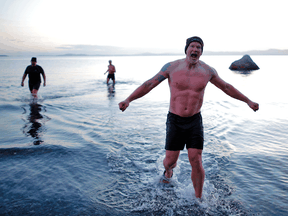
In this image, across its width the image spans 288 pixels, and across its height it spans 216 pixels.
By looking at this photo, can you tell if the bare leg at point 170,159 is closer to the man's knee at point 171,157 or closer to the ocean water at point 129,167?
the man's knee at point 171,157

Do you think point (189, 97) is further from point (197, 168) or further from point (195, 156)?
point (197, 168)

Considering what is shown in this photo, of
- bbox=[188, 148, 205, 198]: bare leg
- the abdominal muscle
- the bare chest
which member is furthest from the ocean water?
the bare chest

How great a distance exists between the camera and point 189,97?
3256 millimetres

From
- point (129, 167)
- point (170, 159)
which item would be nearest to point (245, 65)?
point (129, 167)

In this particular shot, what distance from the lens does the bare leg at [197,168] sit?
330 cm

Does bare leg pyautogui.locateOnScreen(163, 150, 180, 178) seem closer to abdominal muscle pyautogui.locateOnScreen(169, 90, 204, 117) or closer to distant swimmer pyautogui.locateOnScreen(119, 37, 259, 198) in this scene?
distant swimmer pyautogui.locateOnScreen(119, 37, 259, 198)

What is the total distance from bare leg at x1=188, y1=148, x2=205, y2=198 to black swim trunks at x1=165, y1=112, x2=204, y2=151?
0.09m

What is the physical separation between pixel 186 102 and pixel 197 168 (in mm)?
1052

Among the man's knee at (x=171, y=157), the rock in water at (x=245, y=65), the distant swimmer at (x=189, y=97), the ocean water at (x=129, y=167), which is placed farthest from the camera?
the rock in water at (x=245, y=65)

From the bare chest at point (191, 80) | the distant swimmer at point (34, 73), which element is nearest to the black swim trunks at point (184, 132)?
the bare chest at point (191, 80)

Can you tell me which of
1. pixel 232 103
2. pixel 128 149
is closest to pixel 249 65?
pixel 232 103

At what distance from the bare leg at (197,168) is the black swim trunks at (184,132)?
92mm

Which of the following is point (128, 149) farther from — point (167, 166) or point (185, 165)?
point (167, 166)

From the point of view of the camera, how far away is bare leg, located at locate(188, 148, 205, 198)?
10.8 feet
